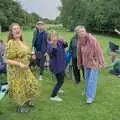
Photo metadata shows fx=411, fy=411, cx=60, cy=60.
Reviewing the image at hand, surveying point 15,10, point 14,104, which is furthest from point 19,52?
point 15,10

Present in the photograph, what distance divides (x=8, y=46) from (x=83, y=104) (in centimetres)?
230

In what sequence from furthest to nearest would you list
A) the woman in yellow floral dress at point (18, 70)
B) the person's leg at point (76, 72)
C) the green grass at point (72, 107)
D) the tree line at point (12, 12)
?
the tree line at point (12, 12) → the person's leg at point (76, 72) → the green grass at point (72, 107) → the woman in yellow floral dress at point (18, 70)

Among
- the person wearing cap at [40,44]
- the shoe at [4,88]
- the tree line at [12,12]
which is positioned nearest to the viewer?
the shoe at [4,88]

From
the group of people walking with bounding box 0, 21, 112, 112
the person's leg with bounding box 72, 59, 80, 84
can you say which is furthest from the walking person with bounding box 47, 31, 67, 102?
the person's leg with bounding box 72, 59, 80, 84

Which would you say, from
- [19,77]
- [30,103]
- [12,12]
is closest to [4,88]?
[19,77]

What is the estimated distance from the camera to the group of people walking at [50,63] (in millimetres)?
8062

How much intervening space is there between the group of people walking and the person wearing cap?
9.60 feet

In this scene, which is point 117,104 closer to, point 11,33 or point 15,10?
point 11,33

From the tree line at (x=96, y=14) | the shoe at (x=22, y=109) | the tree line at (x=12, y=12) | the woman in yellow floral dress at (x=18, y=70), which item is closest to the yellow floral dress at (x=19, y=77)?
the woman in yellow floral dress at (x=18, y=70)

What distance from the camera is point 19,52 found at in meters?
8.05

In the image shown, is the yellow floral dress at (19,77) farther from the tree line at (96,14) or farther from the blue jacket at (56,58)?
the tree line at (96,14)

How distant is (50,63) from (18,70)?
1258 millimetres

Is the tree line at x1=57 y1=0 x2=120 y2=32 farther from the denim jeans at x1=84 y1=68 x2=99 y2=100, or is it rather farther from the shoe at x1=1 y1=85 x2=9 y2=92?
the shoe at x1=1 y1=85 x2=9 y2=92

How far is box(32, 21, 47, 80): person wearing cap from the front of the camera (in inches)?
488
